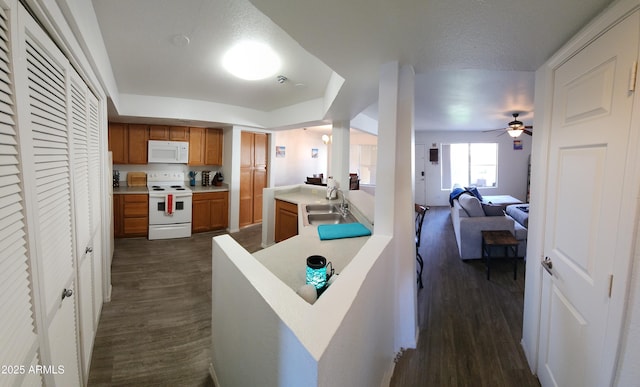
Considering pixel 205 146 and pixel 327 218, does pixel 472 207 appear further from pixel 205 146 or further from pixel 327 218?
pixel 205 146

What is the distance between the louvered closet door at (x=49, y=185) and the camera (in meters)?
0.93

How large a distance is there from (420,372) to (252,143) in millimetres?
4642

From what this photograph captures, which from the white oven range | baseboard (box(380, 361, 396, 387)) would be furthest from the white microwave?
baseboard (box(380, 361, 396, 387))

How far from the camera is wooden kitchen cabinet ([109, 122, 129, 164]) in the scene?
4.47 m

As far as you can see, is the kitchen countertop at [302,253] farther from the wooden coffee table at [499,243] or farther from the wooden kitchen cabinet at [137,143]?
the wooden kitchen cabinet at [137,143]

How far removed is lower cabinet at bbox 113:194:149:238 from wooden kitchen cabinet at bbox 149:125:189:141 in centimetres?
116

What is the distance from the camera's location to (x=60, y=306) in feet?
3.96

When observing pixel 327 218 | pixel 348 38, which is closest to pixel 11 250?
pixel 348 38

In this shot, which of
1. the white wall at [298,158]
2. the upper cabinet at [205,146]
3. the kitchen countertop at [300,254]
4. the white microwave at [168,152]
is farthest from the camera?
the white wall at [298,158]

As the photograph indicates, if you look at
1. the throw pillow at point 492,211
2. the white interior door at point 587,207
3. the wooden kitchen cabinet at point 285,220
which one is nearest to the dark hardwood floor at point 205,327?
the white interior door at point 587,207

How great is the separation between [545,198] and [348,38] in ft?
5.25

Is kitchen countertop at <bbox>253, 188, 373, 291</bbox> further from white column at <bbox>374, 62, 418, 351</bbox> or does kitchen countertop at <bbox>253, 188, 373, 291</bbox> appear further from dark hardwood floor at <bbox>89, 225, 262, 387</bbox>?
dark hardwood floor at <bbox>89, 225, 262, 387</bbox>

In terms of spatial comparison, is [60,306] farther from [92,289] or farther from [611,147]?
[611,147]

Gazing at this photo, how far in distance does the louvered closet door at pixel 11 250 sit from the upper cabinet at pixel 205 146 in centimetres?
454
